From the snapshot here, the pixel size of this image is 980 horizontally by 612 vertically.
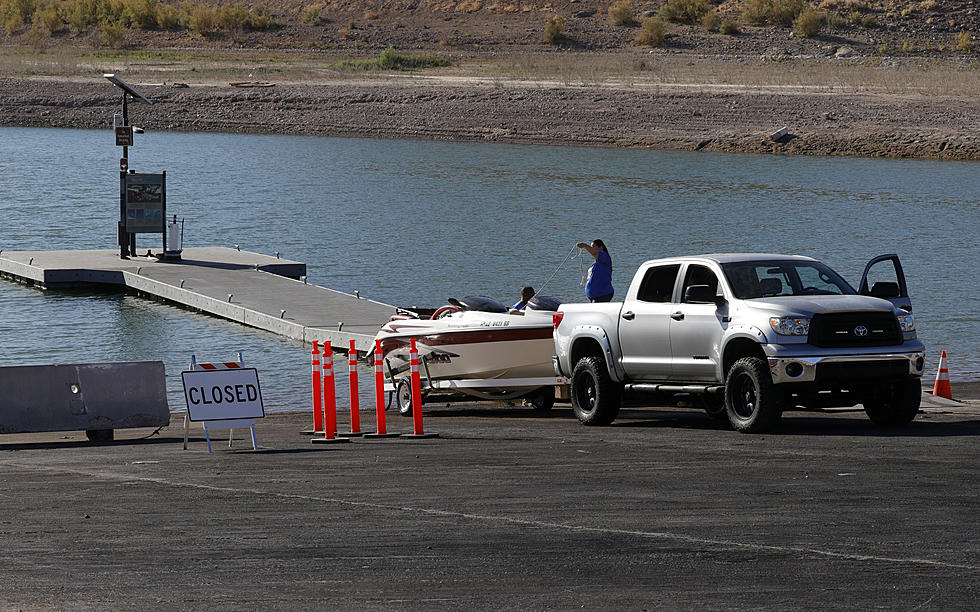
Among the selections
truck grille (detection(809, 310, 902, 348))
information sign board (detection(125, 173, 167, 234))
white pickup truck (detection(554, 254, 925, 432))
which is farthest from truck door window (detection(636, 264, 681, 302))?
information sign board (detection(125, 173, 167, 234))

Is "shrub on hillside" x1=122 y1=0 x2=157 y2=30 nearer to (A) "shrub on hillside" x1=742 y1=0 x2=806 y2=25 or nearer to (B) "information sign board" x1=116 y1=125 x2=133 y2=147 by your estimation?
(A) "shrub on hillside" x1=742 y1=0 x2=806 y2=25

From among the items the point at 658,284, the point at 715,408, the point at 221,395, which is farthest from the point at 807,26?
the point at 221,395

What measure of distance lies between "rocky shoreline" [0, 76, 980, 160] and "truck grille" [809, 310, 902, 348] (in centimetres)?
5335

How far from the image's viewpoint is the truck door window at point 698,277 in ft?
49.9

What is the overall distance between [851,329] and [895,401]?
105 cm

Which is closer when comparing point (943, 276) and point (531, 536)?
point (531, 536)

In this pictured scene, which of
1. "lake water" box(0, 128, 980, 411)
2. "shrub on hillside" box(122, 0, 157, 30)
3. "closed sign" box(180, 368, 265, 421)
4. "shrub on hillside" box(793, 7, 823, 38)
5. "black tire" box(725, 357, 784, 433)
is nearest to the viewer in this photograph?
"closed sign" box(180, 368, 265, 421)

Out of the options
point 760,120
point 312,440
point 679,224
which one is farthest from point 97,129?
point 312,440

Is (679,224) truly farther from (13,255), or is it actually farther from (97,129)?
(97,129)

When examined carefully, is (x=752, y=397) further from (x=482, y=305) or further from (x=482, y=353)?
(x=482, y=305)

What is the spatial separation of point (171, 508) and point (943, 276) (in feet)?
93.8

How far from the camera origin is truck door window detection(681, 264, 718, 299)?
49.9 ft

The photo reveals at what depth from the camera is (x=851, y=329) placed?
14.0m

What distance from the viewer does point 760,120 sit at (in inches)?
2726
